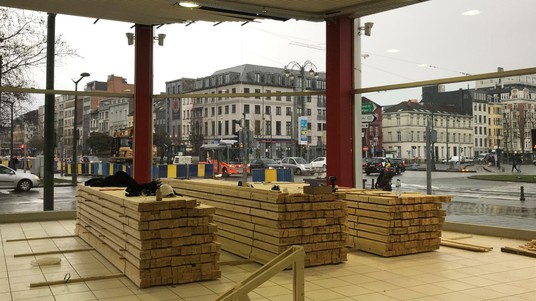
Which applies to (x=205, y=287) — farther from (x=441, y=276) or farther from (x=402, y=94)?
(x=402, y=94)

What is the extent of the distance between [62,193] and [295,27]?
765 centimetres

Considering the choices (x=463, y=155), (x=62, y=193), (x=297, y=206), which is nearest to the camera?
(x=297, y=206)

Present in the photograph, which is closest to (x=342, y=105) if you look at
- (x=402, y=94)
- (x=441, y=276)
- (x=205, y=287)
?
(x=402, y=94)

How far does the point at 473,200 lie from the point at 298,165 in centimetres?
447

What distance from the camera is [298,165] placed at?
1337 cm

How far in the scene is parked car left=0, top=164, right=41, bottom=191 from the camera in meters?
13.5

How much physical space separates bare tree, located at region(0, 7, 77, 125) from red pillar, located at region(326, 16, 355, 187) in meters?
6.85

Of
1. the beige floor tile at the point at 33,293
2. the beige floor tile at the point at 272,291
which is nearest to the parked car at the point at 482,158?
the beige floor tile at the point at 272,291

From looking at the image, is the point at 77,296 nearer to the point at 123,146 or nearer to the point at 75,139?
the point at 123,146

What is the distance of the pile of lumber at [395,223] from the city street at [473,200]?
283cm

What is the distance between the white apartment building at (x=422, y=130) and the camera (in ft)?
35.3

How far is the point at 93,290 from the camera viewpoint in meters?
5.84

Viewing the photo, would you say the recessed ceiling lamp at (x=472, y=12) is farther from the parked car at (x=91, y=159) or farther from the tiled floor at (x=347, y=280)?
the parked car at (x=91, y=159)

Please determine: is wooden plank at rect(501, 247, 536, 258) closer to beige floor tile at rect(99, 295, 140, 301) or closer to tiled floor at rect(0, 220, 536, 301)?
tiled floor at rect(0, 220, 536, 301)
